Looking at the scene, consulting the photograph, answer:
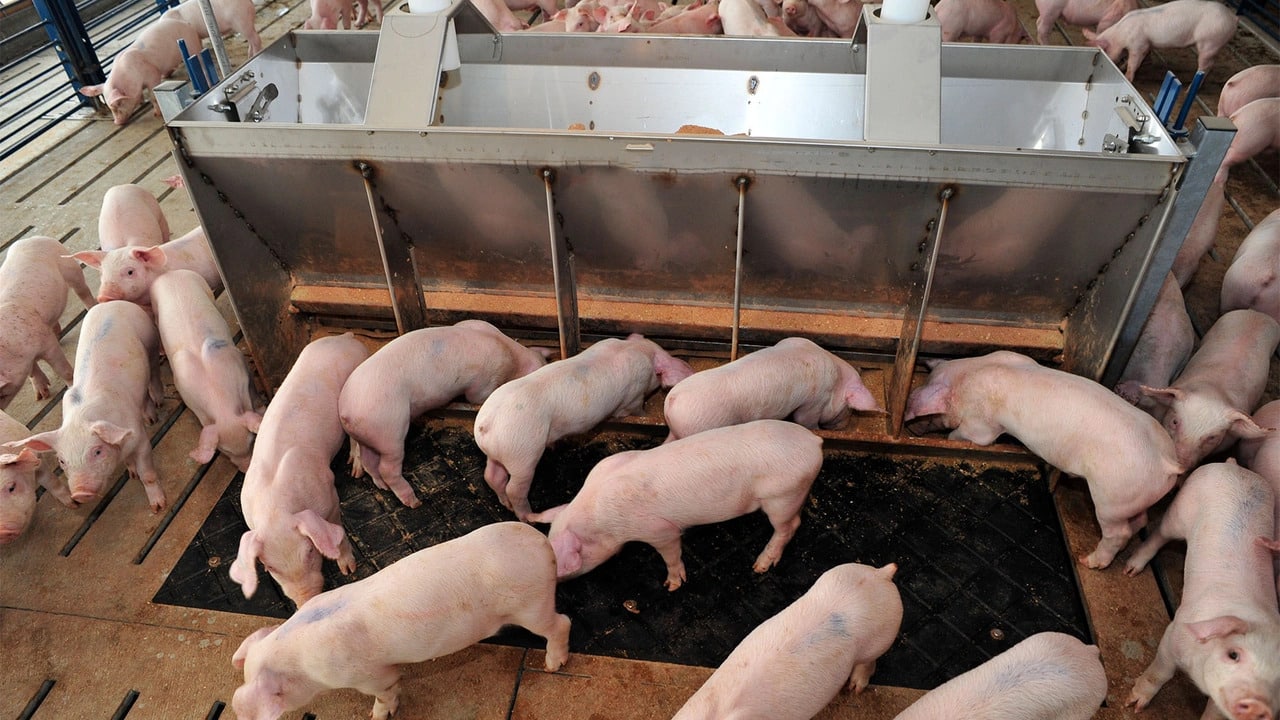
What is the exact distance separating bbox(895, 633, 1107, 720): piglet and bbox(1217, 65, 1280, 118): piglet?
5489 millimetres

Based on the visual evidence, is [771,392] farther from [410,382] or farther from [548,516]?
[410,382]

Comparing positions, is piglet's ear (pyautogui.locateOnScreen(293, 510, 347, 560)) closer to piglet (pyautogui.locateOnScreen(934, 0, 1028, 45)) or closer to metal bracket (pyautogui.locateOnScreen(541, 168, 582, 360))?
metal bracket (pyautogui.locateOnScreen(541, 168, 582, 360))

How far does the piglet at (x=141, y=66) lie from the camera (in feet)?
23.1

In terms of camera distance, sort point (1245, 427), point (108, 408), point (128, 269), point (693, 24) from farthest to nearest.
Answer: point (693, 24) < point (128, 269) < point (108, 408) < point (1245, 427)

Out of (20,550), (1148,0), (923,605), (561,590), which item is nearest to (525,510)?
(561,590)

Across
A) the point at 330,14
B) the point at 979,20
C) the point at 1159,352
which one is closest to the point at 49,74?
the point at 330,14

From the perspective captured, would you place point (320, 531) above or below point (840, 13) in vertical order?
below

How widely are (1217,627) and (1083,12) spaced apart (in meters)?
7.36

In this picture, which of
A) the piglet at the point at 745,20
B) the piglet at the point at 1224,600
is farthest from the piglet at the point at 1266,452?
the piglet at the point at 745,20

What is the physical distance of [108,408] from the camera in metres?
3.64

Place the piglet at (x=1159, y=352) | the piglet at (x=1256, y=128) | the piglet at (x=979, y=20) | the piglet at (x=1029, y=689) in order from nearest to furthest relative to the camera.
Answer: the piglet at (x=1029, y=689) < the piglet at (x=1159, y=352) < the piglet at (x=1256, y=128) < the piglet at (x=979, y=20)

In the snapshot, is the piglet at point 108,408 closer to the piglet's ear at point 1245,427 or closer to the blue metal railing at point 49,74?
the blue metal railing at point 49,74

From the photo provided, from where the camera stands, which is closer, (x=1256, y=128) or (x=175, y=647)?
(x=175, y=647)

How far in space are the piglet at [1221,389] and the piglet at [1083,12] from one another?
15.7ft
